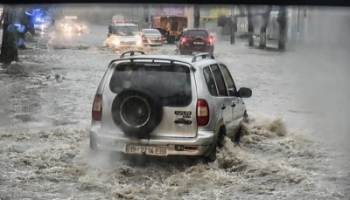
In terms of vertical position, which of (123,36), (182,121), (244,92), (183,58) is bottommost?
(182,121)

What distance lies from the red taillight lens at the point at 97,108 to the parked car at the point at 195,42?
0.51 meters

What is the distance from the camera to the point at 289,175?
2.95 meters

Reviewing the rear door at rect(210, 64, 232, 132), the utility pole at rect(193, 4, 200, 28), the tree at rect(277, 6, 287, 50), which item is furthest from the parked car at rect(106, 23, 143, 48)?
the tree at rect(277, 6, 287, 50)

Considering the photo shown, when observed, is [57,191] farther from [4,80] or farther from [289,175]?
[289,175]

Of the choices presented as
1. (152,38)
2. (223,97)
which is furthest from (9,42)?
(223,97)

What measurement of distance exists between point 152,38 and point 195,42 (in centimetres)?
24

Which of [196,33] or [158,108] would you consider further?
[196,33]

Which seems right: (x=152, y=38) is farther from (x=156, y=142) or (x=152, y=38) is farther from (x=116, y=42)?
(x=156, y=142)

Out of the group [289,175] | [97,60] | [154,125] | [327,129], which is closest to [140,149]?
[154,125]

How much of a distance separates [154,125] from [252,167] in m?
0.57

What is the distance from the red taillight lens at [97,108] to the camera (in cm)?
300

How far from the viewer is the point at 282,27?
305 centimetres

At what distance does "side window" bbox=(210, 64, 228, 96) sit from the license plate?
1.50ft

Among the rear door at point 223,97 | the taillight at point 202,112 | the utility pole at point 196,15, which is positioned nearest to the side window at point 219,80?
the rear door at point 223,97
